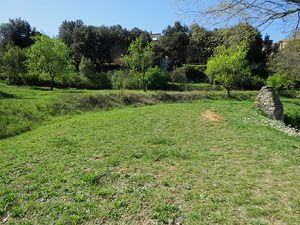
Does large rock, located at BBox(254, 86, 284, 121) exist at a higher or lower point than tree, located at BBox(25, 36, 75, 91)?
lower

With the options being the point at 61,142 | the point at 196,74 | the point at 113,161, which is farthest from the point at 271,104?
the point at 196,74

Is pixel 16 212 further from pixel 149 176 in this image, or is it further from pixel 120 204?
pixel 149 176

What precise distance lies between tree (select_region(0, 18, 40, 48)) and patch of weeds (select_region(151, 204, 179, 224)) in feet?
203

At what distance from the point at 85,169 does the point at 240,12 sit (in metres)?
6.38

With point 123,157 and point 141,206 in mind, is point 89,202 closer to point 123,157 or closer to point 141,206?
point 141,206

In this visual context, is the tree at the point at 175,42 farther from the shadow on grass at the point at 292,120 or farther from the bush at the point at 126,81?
the shadow on grass at the point at 292,120

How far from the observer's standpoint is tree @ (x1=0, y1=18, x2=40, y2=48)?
4788 cm

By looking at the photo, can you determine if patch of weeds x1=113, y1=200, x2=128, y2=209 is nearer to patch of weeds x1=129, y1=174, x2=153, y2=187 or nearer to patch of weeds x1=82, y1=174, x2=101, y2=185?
patch of weeds x1=129, y1=174, x2=153, y2=187

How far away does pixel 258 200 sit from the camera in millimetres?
3814

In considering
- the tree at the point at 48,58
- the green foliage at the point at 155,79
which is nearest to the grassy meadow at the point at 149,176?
the tree at the point at 48,58

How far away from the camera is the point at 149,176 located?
4906 millimetres

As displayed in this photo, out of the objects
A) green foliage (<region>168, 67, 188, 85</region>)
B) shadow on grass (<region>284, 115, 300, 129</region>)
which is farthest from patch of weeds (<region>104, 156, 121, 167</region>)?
green foliage (<region>168, 67, 188, 85</region>)

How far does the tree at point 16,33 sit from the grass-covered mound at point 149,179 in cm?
5613

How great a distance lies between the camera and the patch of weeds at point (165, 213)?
10.9ft
